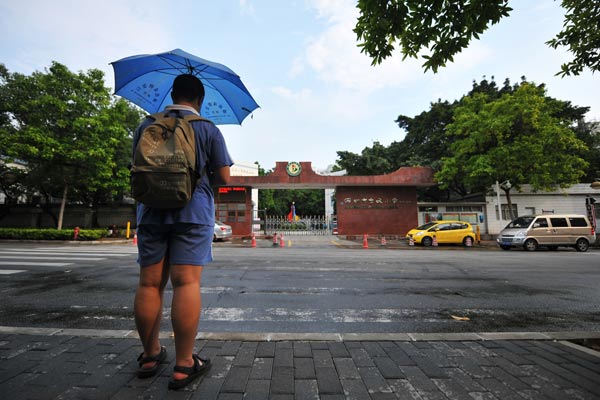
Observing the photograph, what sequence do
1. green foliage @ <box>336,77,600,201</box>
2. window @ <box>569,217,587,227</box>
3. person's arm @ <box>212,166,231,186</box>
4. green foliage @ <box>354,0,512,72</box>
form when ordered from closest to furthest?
person's arm @ <box>212,166,231,186</box>, green foliage @ <box>354,0,512,72</box>, window @ <box>569,217,587,227</box>, green foliage @ <box>336,77,600,201</box>

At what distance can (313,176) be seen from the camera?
21.1 m

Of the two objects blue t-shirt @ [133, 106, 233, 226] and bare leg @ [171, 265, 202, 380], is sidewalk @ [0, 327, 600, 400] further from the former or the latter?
blue t-shirt @ [133, 106, 233, 226]

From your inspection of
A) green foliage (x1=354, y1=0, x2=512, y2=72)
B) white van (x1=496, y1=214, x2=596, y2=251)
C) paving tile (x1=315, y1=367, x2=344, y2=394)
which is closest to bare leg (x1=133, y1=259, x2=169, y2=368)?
paving tile (x1=315, y1=367, x2=344, y2=394)

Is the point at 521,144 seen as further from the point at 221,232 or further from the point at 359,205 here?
the point at 221,232

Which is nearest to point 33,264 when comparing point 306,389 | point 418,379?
point 306,389

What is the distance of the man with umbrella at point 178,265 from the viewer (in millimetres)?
1718

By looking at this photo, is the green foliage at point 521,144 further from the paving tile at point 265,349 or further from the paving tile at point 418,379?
the paving tile at point 265,349

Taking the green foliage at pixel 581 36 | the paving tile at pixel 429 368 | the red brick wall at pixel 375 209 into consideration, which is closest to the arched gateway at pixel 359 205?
the red brick wall at pixel 375 209

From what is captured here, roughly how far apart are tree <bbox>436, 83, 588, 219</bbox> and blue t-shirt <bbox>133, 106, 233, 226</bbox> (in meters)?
18.5

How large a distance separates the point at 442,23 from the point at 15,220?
3247 centimetres

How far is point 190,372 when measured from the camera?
169 centimetres

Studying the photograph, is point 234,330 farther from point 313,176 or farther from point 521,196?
point 521,196

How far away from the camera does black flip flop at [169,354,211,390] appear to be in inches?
63.5

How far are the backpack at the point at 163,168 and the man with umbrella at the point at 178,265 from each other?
14 centimetres
